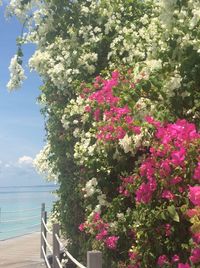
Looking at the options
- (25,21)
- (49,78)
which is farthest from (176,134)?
(25,21)

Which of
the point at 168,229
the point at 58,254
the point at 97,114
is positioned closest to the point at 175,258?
the point at 168,229

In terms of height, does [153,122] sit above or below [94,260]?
above

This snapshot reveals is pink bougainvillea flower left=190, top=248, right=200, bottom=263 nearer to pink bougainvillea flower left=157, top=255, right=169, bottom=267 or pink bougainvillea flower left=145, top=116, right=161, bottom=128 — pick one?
pink bougainvillea flower left=157, top=255, right=169, bottom=267

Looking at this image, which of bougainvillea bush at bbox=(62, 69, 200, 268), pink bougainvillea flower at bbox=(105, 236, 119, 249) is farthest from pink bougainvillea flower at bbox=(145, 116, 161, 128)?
pink bougainvillea flower at bbox=(105, 236, 119, 249)

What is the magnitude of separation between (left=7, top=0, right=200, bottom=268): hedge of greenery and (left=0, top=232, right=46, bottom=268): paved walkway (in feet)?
11.6

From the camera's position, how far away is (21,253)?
13.8 metres

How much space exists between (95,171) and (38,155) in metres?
8.16

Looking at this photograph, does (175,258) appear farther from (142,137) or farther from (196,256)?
(142,137)

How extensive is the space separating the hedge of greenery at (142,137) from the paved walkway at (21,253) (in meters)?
3.55

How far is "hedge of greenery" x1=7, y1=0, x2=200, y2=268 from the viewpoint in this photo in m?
4.48

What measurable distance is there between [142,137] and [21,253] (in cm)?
944

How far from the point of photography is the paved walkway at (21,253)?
11602 millimetres

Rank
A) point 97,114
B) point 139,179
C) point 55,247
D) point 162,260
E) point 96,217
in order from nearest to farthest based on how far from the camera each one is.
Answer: point 162,260
point 139,179
point 96,217
point 97,114
point 55,247

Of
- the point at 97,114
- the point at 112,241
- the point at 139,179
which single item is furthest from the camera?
the point at 97,114
